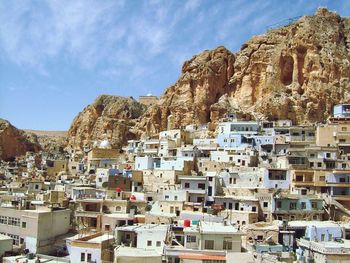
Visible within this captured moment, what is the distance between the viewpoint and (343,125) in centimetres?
5028

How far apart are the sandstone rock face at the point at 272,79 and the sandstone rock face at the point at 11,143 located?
89.8 feet

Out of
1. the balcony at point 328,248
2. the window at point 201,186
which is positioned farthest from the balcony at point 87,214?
the balcony at point 328,248

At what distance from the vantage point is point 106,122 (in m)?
86.6

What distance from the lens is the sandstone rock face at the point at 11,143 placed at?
87.1 m

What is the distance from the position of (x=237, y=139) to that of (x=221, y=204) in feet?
58.2

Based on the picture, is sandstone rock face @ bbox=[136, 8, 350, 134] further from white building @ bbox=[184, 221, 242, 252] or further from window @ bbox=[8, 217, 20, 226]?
window @ bbox=[8, 217, 20, 226]

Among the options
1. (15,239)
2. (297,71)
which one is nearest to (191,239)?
(15,239)

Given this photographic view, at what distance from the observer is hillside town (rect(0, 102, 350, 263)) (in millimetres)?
28016

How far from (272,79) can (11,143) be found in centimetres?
5269

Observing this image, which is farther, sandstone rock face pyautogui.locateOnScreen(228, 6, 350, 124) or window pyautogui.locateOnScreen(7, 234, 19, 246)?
sandstone rock face pyautogui.locateOnScreen(228, 6, 350, 124)

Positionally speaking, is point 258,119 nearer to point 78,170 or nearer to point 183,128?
point 183,128

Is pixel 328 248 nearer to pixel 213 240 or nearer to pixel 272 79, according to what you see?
pixel 213 240

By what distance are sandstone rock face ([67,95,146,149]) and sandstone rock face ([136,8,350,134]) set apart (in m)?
5.36

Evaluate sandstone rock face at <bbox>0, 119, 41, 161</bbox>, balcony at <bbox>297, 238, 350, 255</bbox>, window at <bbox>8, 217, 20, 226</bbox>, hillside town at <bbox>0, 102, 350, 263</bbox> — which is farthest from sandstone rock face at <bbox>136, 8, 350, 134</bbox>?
window at <bbox>8, 217, 20, 226</bbox>
